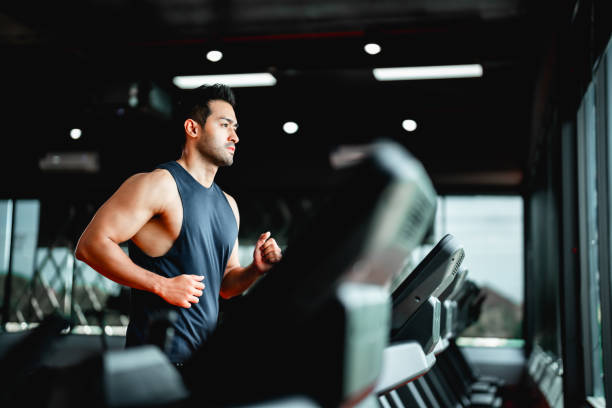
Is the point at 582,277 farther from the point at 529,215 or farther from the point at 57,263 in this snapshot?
the point at 57,263

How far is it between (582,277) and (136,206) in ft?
7.72

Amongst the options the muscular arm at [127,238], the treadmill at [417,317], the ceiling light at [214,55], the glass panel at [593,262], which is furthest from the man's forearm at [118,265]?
the ceiling light at [214,55]

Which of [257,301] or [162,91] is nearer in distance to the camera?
[257,301]

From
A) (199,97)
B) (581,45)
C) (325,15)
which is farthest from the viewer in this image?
(325,15)

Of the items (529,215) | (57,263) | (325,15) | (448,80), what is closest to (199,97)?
(325,15)

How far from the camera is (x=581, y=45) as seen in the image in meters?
3.13

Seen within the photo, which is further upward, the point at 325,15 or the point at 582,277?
the point at 325,15

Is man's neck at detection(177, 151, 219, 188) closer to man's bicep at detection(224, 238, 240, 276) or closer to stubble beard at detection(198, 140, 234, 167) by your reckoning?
stubble beard at detection(198, 140, 234, 167)

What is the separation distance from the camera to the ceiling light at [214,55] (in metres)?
5.07

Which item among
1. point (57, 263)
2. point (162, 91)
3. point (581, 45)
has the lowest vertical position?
point (57, 263)

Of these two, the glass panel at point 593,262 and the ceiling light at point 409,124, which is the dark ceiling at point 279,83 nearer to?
the ceiling light at point 409,124

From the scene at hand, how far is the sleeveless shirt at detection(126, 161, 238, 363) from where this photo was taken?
152cm

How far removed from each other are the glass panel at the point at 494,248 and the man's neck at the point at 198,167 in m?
6.13

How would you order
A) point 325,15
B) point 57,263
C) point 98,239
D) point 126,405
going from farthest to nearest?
1. point 57,263
2. point 325,15
3. point 98,239
4. point 126,405
